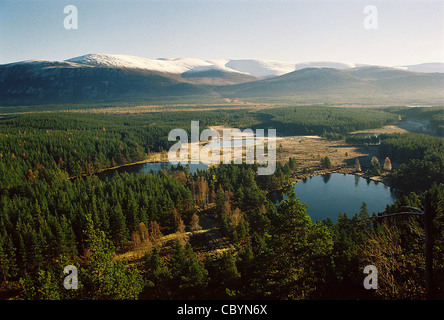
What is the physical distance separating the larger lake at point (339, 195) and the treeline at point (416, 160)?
324 cm

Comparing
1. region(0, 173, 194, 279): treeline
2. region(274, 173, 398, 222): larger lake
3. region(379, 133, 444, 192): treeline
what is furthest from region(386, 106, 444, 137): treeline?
region(0, 173, 194, 279): treeline

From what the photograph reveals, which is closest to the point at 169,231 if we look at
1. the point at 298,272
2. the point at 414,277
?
the point at 298,272

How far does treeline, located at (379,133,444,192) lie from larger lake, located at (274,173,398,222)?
3243 millimetres

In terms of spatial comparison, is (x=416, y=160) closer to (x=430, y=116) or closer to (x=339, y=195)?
(x=339, y=195)

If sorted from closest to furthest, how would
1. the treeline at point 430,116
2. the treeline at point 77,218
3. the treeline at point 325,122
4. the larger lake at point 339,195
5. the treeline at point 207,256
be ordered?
the treeline at point 207,256 → the treeline at point 77,218 → the larger lake at point 339,195 → the treeline at point 430,116 → the treeline at point 325,122

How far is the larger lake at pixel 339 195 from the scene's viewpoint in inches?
1542

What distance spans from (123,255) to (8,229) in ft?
37.2

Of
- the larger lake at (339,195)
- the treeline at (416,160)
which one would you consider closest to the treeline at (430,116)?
the treeline at (416,160)

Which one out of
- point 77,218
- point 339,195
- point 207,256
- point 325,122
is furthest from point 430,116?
point 77,218

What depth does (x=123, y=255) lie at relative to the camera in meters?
27.8

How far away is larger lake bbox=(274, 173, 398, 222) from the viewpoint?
3917 centimetres

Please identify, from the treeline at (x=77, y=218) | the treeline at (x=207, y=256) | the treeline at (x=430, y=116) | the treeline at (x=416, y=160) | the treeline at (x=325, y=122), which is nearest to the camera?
the treeline at (x=207, y=256)

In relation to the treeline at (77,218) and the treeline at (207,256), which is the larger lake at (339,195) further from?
the treeline at (77,218)
